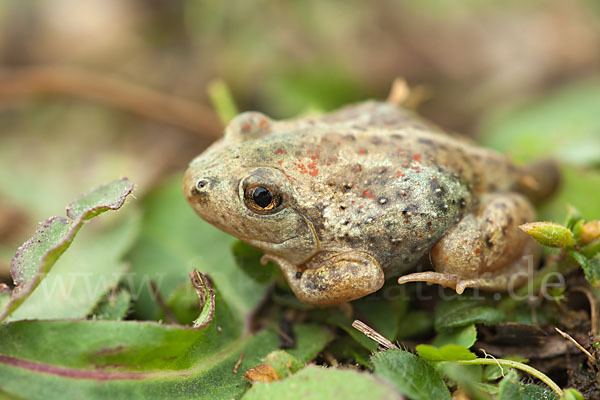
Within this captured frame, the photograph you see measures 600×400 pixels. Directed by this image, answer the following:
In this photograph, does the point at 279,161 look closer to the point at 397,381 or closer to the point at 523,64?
the point at 397,381

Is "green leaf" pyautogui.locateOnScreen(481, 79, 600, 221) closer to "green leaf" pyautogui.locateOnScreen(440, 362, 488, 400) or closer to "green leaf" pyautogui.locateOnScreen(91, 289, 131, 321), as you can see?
"green leaf" pyautogui.locateOnScreen(440, 362, 488, 400)

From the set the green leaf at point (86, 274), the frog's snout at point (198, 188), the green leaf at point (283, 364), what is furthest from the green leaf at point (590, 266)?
the green leaf at point (86, 274)

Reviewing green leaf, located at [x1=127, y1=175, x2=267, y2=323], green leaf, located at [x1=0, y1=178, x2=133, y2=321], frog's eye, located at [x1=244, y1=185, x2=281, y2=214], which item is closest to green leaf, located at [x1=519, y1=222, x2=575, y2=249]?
frog's eye, located at [x1=244, y1=185, x2=281, y2=214]

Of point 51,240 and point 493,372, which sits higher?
point 51,240

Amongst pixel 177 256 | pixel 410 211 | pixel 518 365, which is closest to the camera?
pixel 518 365

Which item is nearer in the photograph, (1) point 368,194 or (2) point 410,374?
(2) point 410,374

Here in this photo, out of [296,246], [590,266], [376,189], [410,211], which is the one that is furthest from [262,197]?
[590,266]

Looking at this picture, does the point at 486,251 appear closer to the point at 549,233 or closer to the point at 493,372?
the point at 549,233
